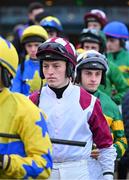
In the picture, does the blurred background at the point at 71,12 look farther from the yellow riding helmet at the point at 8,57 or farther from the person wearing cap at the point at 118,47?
the yellow riding helmet at the point at 8,57

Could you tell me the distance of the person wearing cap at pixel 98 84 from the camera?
6.58 meters

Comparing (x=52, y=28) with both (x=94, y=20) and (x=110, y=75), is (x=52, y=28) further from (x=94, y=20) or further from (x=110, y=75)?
(x=110, y=75)

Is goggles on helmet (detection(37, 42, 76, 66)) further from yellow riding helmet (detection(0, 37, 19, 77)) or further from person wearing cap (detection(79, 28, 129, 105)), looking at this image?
person wearing cap (detection(79, 28, 129, 105))

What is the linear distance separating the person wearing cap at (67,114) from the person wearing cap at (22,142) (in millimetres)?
1206

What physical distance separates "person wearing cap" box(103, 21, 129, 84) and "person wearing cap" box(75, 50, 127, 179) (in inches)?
105

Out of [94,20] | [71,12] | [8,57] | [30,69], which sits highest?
[71,12]

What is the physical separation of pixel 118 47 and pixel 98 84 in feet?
10.1

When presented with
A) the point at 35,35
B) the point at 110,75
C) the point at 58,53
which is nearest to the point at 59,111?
the point at 58,53

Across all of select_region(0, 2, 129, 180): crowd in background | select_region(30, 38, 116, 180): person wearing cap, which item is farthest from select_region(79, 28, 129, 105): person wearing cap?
select_region(30, 38, 116, 180): person wearing cap

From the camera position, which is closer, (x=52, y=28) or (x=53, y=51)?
(x=53, y=51)

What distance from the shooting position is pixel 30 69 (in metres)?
8.04

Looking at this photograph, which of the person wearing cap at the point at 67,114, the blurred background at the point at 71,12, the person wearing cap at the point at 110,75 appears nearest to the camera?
the person wearing cap at the point at 67,114

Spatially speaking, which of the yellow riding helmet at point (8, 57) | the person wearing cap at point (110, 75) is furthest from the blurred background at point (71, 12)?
the yellow riding helmet at point (8, 57)

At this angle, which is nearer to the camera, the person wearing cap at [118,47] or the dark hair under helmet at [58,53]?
the dark hair under helmet at [58,53]
